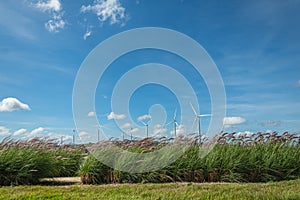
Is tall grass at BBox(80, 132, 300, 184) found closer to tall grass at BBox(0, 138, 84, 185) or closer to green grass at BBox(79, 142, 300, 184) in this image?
green grass at BBox(79, 142, 300, 184)

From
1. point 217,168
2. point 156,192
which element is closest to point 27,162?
point 156,192

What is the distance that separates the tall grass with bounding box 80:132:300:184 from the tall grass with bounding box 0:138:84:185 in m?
1.03

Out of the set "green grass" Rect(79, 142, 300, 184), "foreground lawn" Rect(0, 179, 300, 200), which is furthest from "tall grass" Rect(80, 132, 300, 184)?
"foreground lawn" Rect(0, 179, 300, 200)

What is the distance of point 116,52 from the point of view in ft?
33.2

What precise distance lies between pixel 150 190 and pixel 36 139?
4.28 m

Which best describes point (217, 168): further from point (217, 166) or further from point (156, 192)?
point (156, 192)

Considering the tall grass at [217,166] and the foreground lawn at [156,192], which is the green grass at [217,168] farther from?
the foreground lawn at [156,192]

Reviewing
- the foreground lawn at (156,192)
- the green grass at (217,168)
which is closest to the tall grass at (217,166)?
the green grass at (217,168)

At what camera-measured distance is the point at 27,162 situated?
25.1 ft

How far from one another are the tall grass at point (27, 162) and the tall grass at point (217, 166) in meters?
1.03

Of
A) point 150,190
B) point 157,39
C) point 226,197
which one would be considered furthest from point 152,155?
point 157,39

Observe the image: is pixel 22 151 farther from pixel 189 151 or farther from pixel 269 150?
pixel 269 150

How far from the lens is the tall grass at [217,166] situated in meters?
7.60

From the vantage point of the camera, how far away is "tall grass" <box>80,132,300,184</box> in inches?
299
